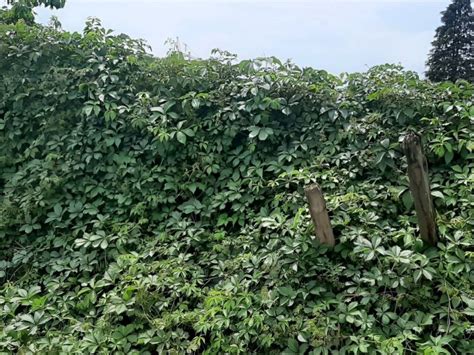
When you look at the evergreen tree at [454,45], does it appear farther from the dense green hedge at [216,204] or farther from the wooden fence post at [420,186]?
the wooden fence post at [420,186]

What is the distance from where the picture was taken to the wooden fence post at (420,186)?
1.84 meters

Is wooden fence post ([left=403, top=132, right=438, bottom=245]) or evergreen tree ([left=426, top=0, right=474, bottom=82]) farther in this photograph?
evergreen tree ([left=426, top=0, right=474, bottom=82])

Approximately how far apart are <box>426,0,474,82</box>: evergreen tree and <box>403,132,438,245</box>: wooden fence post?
15.3 ft

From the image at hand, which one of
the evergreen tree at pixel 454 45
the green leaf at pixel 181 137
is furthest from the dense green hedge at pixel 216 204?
the evergreen tree at pixel 454 45

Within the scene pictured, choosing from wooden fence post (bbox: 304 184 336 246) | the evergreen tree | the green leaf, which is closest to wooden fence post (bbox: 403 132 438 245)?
wooden fence post (bbox: 304 184 336 246)

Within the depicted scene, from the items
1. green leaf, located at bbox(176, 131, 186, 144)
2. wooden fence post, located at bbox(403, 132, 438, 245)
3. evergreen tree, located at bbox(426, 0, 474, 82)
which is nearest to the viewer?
wooden fence post, located at bbox(403, 132, 438, 245)

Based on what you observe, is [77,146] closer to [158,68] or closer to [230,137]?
[158,68]

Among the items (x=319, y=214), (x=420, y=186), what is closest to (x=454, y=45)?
(x=420, y=186)

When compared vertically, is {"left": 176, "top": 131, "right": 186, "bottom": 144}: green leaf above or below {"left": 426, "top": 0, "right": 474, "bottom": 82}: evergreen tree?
below

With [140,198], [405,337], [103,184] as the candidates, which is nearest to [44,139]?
[103,184]

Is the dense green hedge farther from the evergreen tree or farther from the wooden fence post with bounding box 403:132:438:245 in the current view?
the evergreen tree

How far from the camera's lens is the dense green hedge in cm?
190

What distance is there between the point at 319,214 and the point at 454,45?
548cm

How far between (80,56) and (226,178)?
1599mm
